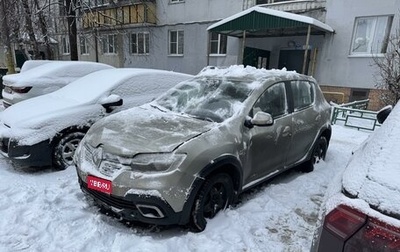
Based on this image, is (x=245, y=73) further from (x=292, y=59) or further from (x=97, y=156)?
(x=292, y=59)

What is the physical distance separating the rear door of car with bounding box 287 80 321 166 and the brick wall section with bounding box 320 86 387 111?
8.35 metres

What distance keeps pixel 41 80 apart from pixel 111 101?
3.00 m

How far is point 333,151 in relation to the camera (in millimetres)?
6316

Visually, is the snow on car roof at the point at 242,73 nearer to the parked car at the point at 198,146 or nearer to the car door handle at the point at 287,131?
the parked car at the point at 198,146

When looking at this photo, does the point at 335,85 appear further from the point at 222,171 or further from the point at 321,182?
the point at 222,171

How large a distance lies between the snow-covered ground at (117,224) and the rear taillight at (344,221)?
158cm

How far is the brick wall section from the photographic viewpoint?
11680 millimetres

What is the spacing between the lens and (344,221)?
53.4 inches

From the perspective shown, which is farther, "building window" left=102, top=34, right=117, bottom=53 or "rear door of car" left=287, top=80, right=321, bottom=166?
"building window" left=102, top=34, right=117, bottom=53

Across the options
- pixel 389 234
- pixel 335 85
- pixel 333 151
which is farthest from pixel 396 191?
pixel 335 85

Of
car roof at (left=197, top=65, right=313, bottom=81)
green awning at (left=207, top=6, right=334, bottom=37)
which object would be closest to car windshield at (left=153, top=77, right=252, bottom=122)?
car roof at (left=197, top=65, right=313, bottom=81)

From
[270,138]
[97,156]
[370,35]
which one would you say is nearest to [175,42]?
[370,35]

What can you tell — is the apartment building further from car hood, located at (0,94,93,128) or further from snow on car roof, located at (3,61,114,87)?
car hood, located at (0,94,93,128)

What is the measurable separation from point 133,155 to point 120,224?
33.4 inches
